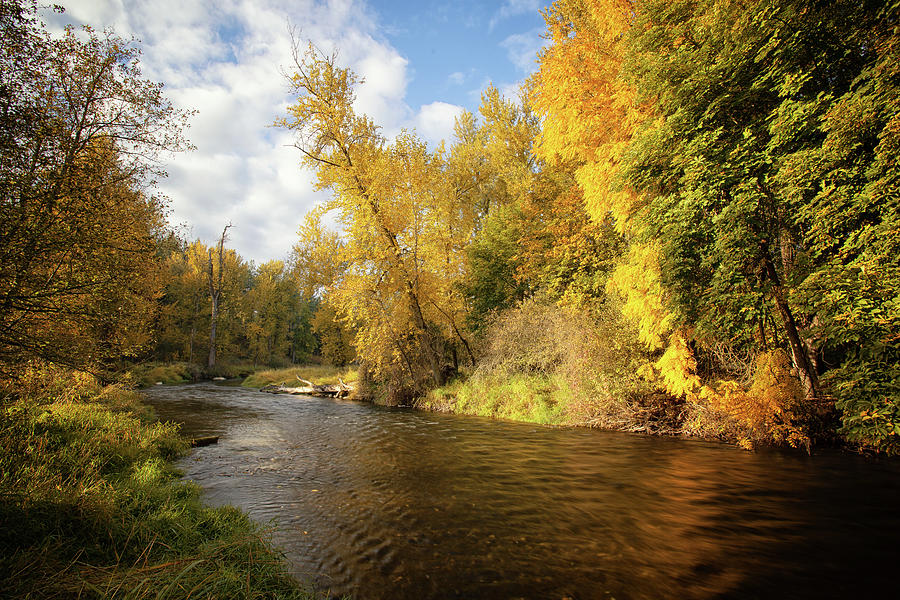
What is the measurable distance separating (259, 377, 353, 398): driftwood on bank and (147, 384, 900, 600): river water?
13657 mm

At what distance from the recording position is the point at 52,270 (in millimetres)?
5480

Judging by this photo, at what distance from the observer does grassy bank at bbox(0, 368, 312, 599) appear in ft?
8.36

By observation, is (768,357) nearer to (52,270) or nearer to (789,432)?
(789,432)

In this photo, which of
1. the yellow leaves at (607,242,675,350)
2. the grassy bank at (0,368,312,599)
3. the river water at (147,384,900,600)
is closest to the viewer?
the grassy bank at (0,368,312,599)

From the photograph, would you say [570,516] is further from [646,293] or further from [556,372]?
[556,372]

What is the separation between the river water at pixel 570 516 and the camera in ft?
11.9

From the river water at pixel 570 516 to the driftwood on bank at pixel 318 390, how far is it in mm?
13657

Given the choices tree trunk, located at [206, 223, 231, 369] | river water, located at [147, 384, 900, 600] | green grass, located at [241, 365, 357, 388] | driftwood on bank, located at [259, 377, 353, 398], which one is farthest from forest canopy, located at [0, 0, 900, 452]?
tree trunk, located at [206, 223, 231, 369]

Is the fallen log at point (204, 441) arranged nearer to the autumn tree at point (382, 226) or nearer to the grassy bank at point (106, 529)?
the grassy bank at point (106, 529)

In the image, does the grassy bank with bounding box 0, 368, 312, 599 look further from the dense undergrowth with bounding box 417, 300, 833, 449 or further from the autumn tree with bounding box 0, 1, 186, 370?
the dense undergrowth with bounding box 417, 300, 833, 449

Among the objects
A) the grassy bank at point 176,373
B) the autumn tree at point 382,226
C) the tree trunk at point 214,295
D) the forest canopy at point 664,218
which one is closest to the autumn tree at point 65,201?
the forest canopy at point 664,218

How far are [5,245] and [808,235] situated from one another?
12.0 metres

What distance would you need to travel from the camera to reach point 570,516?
16.8 feet

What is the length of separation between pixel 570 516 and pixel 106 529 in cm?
538
